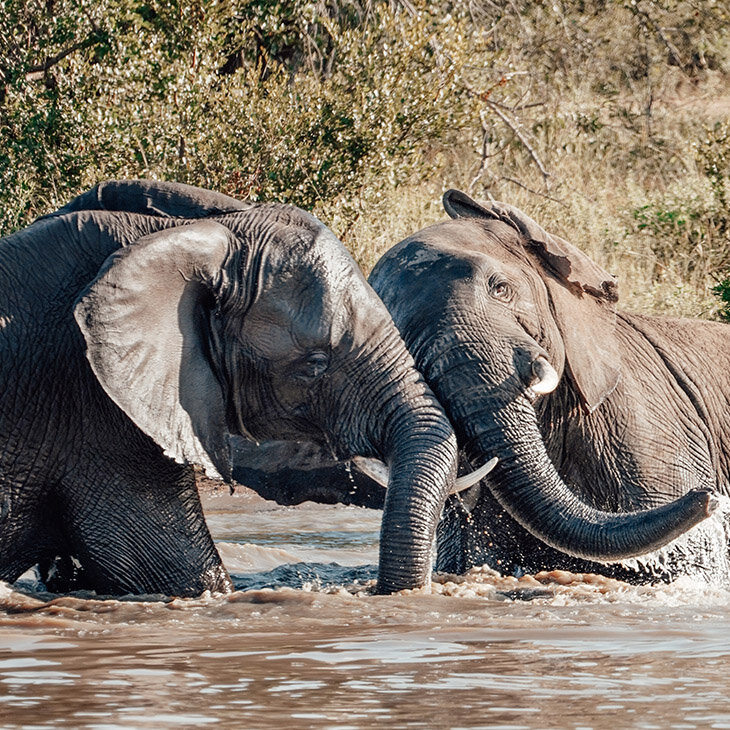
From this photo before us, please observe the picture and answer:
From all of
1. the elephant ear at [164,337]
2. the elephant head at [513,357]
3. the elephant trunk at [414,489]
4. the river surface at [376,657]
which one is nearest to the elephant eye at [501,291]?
the elephant head at [513,357]

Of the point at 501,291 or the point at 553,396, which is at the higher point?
the point at 501,291

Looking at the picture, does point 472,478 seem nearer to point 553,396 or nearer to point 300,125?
point 553,396

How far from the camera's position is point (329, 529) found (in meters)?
9.64

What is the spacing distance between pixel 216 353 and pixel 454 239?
1635 mm

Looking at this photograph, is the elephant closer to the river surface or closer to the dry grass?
the river surface

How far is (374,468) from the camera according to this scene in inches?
254

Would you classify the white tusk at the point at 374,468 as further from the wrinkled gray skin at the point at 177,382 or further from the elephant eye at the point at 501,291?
the elephant eye at the point at 501,291

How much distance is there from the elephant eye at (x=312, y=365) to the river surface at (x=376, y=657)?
85cm

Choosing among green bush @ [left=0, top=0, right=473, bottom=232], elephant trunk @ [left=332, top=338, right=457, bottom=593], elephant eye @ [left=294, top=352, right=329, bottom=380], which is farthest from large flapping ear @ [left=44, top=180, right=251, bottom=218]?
green bush @ [left=0, top=0, right=473, bottom=232]

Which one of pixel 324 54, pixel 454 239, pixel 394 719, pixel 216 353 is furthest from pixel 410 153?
pixel 394 719

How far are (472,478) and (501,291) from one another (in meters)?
1.01

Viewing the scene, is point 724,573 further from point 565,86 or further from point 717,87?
point 717,87

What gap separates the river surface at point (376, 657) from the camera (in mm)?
4344

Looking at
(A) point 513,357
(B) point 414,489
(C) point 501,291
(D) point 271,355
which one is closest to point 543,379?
(A) point 513,357
